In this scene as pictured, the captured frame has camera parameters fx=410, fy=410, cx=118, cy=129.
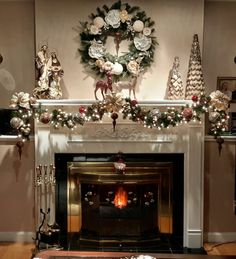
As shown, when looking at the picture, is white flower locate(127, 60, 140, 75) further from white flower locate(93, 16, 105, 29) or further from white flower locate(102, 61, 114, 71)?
white flower locate(93, 16, 105, 29)

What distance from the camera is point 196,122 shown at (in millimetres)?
4191

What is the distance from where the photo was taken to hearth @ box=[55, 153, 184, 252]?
4285 mm

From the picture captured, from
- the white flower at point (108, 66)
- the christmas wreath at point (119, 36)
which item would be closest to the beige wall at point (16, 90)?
the christmas wreath at point (119, 36)

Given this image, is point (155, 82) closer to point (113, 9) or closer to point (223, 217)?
point (113, 9)

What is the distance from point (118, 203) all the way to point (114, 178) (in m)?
0.27

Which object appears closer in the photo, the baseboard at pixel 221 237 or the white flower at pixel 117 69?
the white flower at pixel 117 69

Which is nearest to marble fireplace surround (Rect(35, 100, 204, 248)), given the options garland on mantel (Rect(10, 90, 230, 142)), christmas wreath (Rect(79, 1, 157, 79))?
garland on mantel (Rect(10, 90, 230, 142))

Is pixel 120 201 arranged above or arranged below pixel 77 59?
below

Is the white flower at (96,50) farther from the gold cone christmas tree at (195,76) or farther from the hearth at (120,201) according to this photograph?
the hearth at (120,201)

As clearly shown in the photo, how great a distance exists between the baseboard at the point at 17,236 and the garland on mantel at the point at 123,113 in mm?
1138

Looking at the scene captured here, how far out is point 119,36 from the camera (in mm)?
4293

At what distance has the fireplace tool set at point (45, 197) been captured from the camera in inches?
165

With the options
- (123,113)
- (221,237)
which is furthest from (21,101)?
(221,237)

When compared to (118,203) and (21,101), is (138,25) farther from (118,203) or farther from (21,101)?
(118,203)
